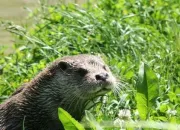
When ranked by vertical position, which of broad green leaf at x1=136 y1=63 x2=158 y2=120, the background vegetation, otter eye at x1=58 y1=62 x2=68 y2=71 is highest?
the background vegetation

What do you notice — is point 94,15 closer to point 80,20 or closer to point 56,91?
point 80,20

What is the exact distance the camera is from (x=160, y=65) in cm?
636

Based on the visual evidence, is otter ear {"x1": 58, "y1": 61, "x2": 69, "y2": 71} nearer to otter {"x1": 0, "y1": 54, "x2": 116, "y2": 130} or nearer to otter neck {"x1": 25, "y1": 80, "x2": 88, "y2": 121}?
otter {"x1": 0, "y1": 54, "x2": 116, "y2": 130}

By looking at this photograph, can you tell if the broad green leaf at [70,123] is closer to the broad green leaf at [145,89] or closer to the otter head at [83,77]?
the broad green leaf at [145,89]

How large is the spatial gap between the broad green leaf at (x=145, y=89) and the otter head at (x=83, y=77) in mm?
929

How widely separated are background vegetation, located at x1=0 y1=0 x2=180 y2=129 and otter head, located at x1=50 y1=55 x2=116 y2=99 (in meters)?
0.24

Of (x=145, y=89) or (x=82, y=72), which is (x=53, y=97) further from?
(x=145, y=89)

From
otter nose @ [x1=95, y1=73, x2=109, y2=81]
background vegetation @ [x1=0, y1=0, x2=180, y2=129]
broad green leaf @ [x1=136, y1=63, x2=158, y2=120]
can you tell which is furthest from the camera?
background vegetation @ [x1=0, y1=0, x2=180, y2=129]

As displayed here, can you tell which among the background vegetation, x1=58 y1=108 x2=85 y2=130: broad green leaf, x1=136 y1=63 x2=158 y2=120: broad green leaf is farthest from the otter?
x1=58 y1=108 x2=85 y2=130: broad green leaf

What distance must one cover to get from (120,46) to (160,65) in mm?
573

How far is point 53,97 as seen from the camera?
17.1ft

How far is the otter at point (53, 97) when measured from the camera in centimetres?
512

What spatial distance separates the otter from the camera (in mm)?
5117

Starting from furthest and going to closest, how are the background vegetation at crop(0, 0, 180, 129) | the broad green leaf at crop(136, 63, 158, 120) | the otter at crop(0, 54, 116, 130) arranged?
the background vegetation at crop(0, 0, 180, 129) → the otter at crop(0, 54, 116, 130) → the broad green leaf at crop(136, 63, 158, 120)
